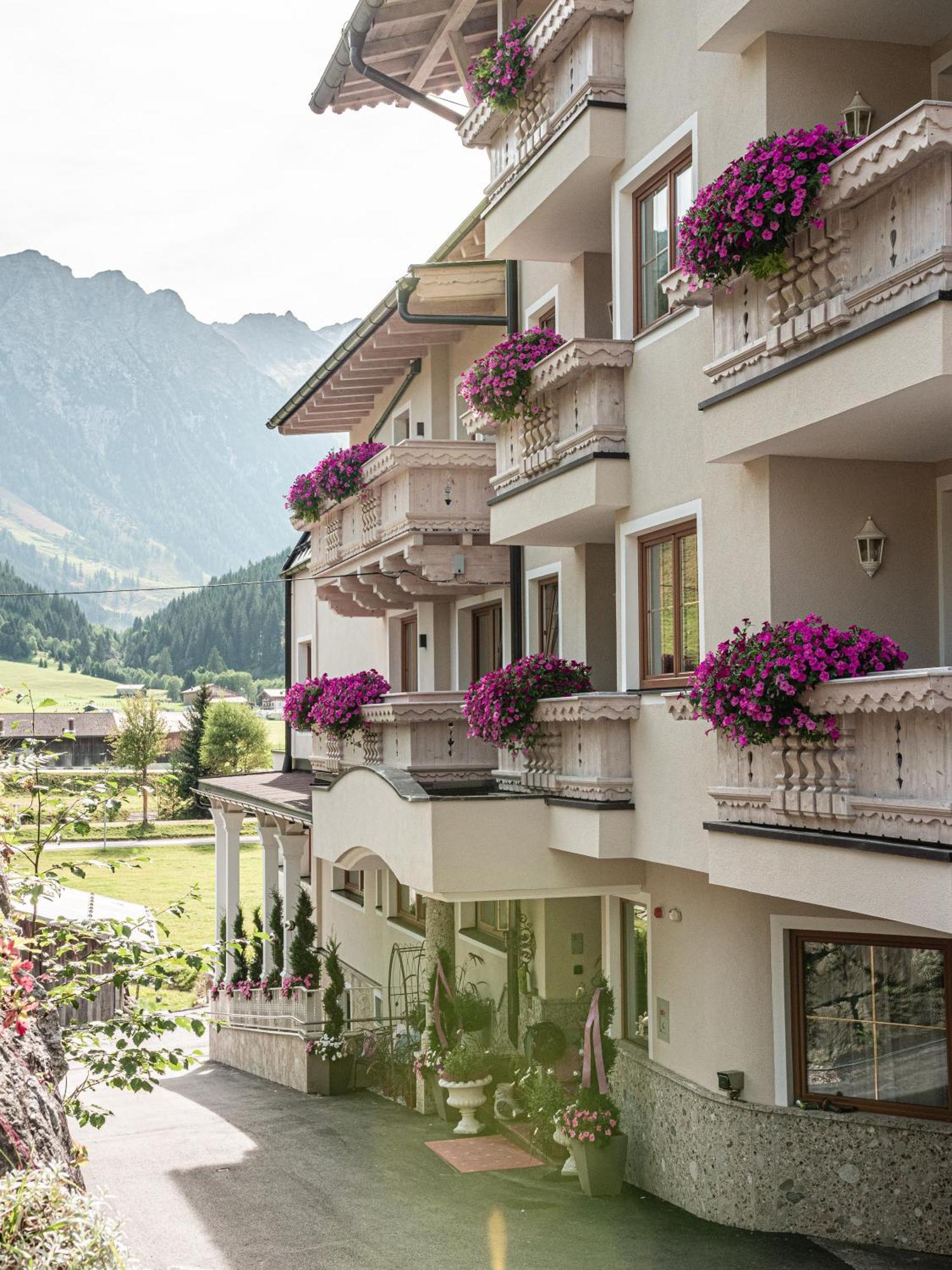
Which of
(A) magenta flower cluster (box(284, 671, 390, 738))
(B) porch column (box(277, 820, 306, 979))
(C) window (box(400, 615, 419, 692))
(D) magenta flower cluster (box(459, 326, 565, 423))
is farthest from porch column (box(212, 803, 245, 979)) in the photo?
(D) magenta flower cluster (box(459, 326, 565, 423))

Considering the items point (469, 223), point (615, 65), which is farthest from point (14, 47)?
point (615, 65)

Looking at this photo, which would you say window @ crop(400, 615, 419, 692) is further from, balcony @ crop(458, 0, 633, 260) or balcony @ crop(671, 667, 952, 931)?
balcony @ crop(671, 667, 952, 931)

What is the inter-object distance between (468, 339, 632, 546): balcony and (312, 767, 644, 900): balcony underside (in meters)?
2.99

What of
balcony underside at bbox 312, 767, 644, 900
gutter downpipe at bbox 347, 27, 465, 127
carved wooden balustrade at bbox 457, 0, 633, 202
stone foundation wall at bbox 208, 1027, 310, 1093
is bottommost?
stone foundation wall at bbox 208, 1027, 310, 1093

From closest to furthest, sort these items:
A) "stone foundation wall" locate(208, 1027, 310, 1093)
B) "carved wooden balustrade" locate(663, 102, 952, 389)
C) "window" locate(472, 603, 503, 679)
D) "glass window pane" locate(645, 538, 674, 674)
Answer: "carved wooden balustrade" locate(663, 102, 952, 389), "glass window pane" locate(645, 538, 674, 674), "window" locate(472, 603, 503, 679), "stone foundation wall" locate(208, 1027, 310, 1093)

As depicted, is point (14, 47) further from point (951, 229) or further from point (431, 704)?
point (951, 229)

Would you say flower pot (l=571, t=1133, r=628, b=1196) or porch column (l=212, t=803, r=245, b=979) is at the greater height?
porch column (l=212, t=803, r=245, b=979)

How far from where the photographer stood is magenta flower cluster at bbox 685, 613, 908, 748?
9.15 meters

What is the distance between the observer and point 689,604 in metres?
12.1

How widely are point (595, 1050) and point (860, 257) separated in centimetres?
844

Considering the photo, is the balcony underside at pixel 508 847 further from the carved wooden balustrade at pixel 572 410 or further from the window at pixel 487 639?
the window at pixel 487 639

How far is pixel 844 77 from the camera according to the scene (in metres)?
10.4

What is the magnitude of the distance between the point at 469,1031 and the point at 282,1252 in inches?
235

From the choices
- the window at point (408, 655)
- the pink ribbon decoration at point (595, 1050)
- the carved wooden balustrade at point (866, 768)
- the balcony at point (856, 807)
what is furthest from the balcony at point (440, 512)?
the carved wooden balustrade at point (866, 768)
